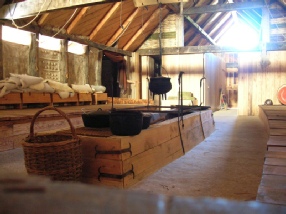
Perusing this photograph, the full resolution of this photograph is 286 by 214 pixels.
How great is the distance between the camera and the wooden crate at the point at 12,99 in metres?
5.60

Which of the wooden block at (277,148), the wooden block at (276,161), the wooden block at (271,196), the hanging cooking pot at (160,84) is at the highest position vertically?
the hanging cooking pot at (160,84)

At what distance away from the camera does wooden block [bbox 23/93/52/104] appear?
20.1 feet

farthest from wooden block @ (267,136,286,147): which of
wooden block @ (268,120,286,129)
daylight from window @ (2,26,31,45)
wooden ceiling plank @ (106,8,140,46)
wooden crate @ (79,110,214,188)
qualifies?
wooden ceiling plank @ (106,8,140,46)

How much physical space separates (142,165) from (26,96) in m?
4.34

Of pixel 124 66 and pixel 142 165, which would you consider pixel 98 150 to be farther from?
pixel 124 66

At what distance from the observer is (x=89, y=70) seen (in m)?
9.33

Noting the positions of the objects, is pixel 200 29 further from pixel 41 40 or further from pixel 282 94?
pixel 41 40

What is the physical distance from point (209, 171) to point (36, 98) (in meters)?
4.78

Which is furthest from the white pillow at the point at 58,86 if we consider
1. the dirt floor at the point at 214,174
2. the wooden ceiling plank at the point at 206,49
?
the wooden ceiling plank at the point at 206,49

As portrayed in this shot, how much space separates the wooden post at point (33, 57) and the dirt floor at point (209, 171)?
3.56 m

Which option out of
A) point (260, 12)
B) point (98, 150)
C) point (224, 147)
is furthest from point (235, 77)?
point (98, 150)

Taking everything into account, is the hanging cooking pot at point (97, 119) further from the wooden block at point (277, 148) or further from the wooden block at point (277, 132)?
the wooden block at point (277, 132)

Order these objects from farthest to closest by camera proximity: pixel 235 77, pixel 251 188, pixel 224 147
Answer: pixel 235 77 < pixel 224 147 < pixel 251 188

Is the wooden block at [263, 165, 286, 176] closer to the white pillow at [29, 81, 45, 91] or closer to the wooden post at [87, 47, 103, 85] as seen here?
the white pillow at [29, 81, 45, 91]
